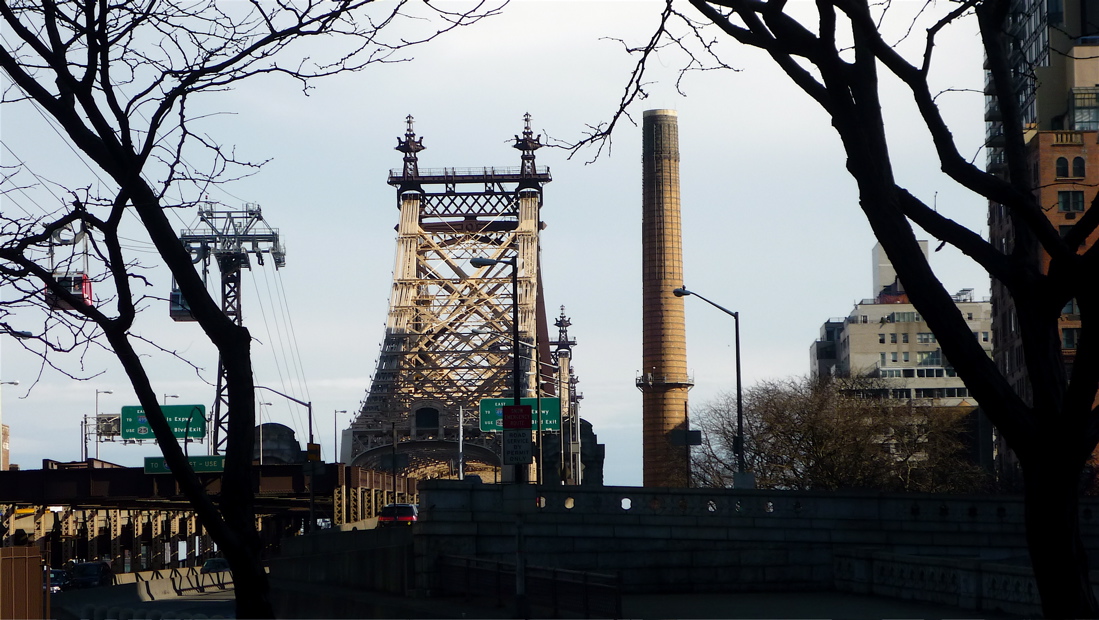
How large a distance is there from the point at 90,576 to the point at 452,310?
105m

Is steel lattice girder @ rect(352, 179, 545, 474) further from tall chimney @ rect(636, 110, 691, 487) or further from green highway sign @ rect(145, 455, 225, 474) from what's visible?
green highway sign @ rect(145, 455, 225, 474)

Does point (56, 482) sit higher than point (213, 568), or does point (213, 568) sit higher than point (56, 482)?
point (56, 482)

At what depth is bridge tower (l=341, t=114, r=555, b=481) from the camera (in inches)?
5012

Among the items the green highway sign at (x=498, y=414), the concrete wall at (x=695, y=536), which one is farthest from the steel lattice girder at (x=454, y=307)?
the concrete wall at (x=695, y=536)

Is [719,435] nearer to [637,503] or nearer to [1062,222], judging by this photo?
[1062,222]

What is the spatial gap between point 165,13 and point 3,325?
2.82m

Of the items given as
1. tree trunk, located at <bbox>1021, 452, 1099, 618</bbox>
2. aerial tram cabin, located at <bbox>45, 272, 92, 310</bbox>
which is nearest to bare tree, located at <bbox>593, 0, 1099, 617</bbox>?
tree trunk, located at <bbox>1021, 452, 1099, 618</bbox>

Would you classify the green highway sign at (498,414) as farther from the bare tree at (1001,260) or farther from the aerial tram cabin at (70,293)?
the bare tree at (1001,260)

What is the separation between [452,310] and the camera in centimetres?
15650

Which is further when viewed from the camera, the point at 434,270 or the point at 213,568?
the point at 434,270

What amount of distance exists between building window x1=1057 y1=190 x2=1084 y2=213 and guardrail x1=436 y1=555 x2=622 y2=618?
206 ft

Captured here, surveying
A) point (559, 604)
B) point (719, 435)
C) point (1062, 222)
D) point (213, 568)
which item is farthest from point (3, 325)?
point (1062, 222)

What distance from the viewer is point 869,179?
8.73 metres

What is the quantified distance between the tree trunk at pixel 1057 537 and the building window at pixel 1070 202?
77.7m
